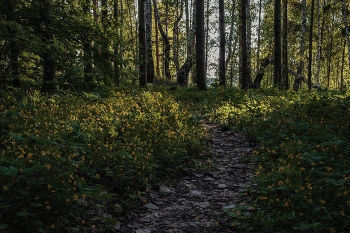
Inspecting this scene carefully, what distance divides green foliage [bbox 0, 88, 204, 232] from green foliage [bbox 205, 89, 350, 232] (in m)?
1.65

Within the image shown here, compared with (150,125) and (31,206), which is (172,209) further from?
(150,125)

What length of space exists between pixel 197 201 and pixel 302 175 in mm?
1729

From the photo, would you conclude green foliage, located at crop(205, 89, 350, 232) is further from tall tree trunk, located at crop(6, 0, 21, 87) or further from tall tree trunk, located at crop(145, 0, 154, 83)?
tall tree trunk, located at crop(145, 0, 154, 83)

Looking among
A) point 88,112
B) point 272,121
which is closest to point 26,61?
point 88,112

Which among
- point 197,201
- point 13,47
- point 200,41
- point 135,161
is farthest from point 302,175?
point 200,41

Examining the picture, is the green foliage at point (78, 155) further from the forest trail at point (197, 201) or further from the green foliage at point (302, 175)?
the green foliage at point (302, 175)

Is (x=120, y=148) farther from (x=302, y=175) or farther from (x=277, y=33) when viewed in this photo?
(x=277, y=33)

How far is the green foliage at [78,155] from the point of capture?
139 inches

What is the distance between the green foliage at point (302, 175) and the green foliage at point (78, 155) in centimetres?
165

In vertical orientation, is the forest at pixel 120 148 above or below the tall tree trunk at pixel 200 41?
below

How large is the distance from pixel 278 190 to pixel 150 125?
3399 mm

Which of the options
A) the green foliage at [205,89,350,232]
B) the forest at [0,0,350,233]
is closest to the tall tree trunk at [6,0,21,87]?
the forest at [0,0,350,233]

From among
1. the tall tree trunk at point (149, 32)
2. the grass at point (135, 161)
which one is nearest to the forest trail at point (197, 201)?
the grass at point (135, 161)

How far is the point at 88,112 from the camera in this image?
7.26 meters
